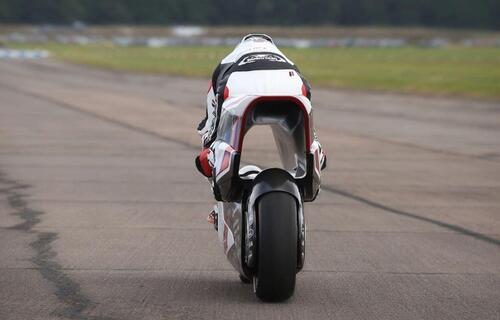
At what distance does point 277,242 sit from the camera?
6.18 metres

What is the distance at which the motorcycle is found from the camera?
20.4 ft

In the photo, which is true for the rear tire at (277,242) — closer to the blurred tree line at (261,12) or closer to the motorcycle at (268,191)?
the motorcycle at (268,191)

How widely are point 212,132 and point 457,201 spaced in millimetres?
5479

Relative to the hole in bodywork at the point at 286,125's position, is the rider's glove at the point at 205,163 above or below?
below

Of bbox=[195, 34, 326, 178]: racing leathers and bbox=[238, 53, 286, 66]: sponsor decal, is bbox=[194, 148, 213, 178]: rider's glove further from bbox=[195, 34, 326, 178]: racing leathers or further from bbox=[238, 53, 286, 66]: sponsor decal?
bbox=[238, 53, 286, 66]: sponsor decal

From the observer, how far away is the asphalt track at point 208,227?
653cm

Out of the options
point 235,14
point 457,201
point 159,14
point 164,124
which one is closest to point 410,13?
point 235,14

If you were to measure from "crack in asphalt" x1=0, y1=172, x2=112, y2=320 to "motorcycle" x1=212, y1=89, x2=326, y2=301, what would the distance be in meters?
0.86

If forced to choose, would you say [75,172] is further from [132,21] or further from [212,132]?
[132,21]

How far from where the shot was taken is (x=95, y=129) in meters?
21.5

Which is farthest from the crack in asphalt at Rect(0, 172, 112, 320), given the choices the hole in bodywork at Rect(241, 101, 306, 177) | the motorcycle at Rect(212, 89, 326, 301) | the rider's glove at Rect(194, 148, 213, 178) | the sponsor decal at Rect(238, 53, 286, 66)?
the sponsor decal at Rect(238, 53, 286, 66)

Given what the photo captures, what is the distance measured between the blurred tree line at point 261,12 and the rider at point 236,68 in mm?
143432

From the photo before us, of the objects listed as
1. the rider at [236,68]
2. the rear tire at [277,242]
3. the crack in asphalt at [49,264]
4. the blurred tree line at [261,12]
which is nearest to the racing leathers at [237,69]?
the rider at [236,68]

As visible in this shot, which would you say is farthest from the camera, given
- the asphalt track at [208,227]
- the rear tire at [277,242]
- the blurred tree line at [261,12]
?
the blurred tree line at [261,12]
